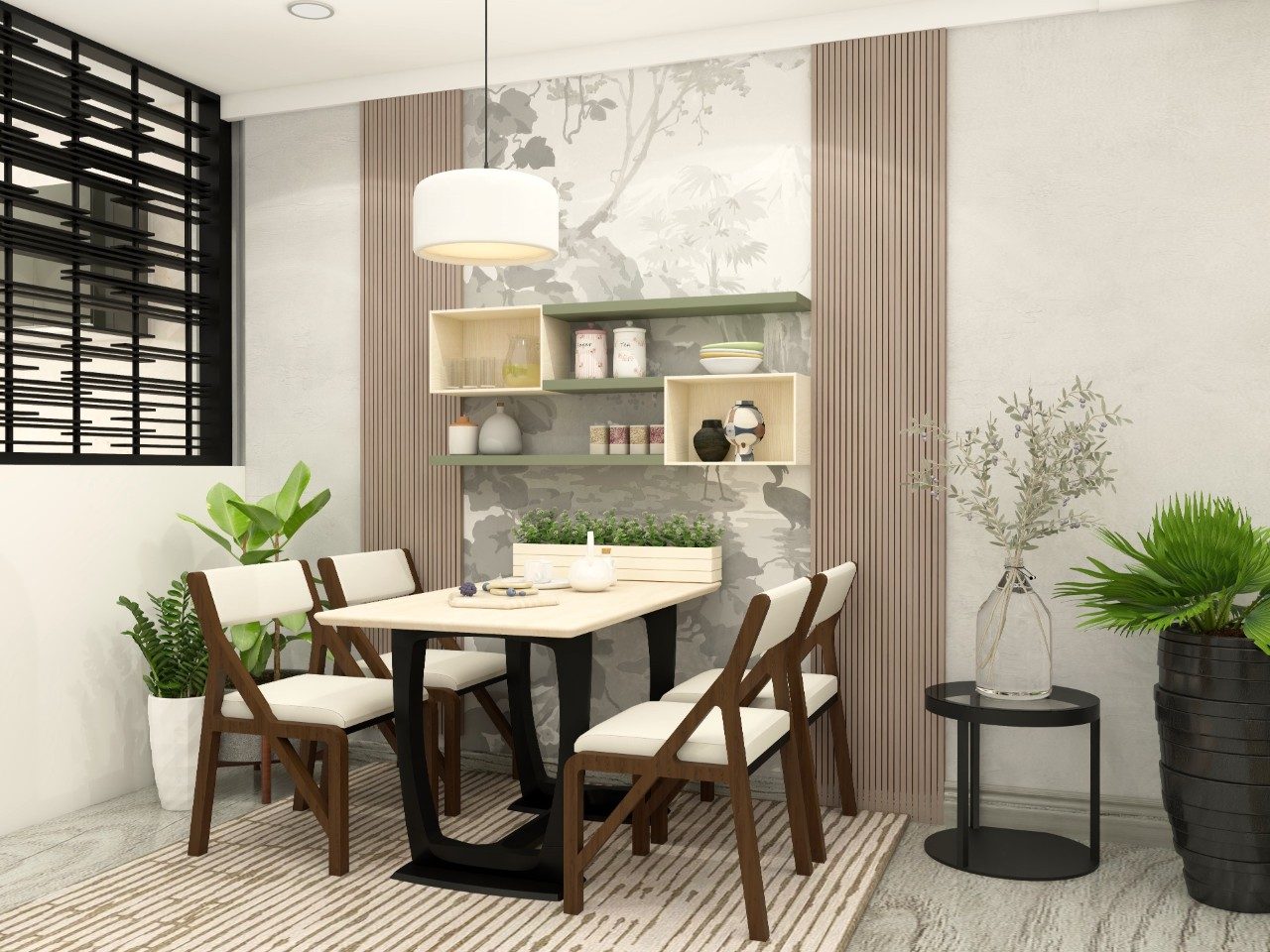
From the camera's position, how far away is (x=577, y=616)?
301cm

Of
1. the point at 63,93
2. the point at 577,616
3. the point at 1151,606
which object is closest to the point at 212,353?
the point at 63,93

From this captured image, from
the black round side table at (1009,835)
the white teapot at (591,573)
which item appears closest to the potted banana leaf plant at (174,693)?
the white teapot at (591,573)

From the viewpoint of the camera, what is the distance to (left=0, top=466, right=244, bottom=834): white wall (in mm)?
3701

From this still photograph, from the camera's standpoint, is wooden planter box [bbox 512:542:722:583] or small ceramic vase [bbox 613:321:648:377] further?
small ceramic vase [bbox 613:321:648:377]

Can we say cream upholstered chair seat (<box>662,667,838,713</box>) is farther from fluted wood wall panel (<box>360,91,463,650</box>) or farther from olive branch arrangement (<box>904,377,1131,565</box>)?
fluted wood wall panel (<box>360,91,463,650</box>)

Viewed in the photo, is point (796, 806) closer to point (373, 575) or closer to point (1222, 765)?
point (1222, 765)

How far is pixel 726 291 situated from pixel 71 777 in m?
2.89

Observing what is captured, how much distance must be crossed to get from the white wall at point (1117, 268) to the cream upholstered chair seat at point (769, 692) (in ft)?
1.65

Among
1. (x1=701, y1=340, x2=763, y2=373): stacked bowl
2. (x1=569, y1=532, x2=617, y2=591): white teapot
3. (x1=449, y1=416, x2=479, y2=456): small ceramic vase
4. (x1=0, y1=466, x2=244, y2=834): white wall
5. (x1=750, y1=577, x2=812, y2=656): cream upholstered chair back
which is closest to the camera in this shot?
(x1=750, y1=577, x2=812, y2=656): cream upholstered chair back

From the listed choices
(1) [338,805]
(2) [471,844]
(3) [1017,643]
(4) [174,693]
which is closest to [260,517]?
(4) [174,693]

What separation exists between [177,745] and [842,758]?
2307 millimetres

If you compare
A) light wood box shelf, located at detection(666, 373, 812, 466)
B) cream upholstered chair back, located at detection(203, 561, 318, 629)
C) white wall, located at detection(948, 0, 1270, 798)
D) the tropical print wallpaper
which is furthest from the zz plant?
white wall, located at detection(948, 0, 1270, 798)

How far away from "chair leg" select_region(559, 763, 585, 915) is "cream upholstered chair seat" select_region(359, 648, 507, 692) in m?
0.94

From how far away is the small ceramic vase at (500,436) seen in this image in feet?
13.8
